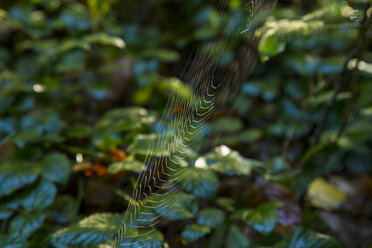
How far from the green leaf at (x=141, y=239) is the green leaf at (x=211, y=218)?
0.18 meters

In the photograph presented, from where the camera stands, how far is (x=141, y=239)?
2.84 ft

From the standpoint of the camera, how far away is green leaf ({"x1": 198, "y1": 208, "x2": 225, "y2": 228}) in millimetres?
1043

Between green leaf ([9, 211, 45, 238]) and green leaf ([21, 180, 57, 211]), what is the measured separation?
31 millimetres

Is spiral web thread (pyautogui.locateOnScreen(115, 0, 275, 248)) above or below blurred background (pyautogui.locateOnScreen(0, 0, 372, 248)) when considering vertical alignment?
above

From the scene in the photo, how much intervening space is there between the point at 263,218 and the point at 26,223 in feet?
2.21

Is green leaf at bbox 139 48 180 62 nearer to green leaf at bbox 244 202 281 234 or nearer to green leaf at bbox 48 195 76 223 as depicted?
green leaf at bbox 48 195 76 223

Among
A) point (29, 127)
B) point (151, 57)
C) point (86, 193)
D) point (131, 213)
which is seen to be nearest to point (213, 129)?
point (151, 57)

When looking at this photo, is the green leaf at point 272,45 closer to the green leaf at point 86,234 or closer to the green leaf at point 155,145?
the green leaf at point 155,145

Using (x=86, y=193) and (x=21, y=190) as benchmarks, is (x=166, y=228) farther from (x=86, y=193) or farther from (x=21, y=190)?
(x=21, y=190)

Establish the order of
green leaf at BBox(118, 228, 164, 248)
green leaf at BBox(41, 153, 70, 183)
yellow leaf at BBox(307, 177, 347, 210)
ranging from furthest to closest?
yellow leaf at BBox(307, 177, 347, 210)
green leaf at BBox(41, 153, 70, 183)
green leaf at BBox(118, 228, 164, 248)

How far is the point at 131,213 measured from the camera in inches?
33.8

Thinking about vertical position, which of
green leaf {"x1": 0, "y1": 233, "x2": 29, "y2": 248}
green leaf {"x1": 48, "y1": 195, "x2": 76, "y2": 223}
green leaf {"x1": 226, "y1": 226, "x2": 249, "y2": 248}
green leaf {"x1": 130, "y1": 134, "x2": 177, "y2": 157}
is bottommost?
green leaf {"x1": 48, "y1": 195, "x2": 76, "y2": 223}

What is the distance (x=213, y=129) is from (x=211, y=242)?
73 cm

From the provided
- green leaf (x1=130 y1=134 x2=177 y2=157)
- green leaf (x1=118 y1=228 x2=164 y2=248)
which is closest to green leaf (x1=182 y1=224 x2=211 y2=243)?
green leaf (x1=118 y1=228 x2=164 y2=248)
